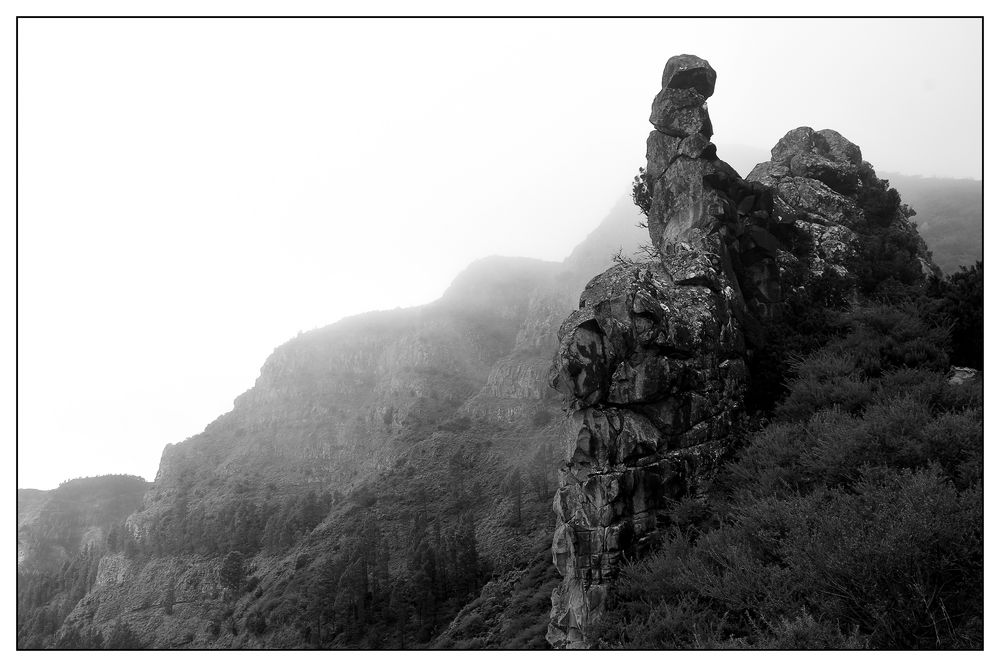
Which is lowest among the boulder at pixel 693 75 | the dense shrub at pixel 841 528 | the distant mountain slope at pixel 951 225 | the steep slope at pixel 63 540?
the steep slope at pixel 63 540

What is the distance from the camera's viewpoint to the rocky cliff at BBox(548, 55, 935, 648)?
41.4 ft

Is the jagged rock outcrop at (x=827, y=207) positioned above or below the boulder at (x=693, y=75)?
below

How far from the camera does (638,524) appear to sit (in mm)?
12430

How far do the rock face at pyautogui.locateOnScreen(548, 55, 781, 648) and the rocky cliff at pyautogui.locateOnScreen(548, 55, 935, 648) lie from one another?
0.12 ft

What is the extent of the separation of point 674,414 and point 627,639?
5705 millimetres

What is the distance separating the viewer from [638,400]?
13.3 meters

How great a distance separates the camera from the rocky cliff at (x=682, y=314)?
12.6 m

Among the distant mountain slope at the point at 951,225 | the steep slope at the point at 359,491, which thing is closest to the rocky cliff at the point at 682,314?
the distant mountain slope at the point at 951,225

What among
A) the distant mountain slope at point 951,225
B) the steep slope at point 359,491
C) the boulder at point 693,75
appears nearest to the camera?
the boulder at point 693,75

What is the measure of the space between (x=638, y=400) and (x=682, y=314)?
311 cm

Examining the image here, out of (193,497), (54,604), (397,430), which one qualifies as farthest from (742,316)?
(54,604)

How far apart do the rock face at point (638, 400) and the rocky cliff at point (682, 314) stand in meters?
0.04

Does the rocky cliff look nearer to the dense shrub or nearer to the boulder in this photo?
the boulder

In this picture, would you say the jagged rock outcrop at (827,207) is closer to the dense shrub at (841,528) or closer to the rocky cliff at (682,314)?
the rocky cliff at (682,314)
